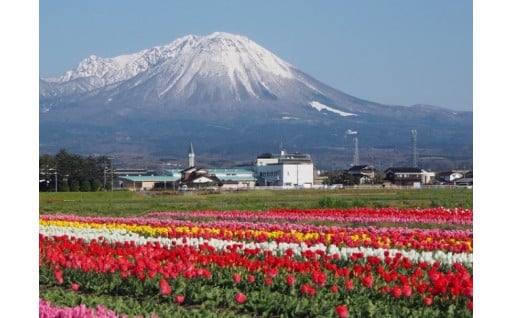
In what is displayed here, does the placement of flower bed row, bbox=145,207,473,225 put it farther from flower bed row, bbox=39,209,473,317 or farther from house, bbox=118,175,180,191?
house, bbox=118,175,180,191

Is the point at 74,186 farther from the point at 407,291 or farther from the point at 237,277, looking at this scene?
the point at 407,291

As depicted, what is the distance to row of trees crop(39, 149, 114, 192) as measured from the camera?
41.6 m

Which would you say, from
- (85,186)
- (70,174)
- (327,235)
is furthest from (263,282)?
(70,174)

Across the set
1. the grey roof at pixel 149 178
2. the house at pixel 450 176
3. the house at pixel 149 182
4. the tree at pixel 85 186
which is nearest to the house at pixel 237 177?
the grey roof at pixel 149 178

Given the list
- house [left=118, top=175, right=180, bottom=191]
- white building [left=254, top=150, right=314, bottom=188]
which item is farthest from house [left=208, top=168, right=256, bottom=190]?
house [left=118, top=175, right=180, bottom=191]

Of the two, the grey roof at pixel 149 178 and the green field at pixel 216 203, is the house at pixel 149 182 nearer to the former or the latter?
the grey roof at pixel 149 178

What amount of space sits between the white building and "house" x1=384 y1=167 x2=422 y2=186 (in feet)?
50.8

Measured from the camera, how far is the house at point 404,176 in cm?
6838

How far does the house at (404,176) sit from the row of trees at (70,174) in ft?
88.2

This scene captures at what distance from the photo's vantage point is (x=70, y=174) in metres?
45.4

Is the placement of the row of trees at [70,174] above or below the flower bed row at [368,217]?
above
